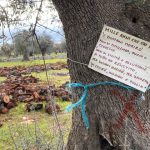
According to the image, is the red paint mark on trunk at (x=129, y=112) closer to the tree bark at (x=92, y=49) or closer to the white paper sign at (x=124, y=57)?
the tree bark at (x=92, y=49)

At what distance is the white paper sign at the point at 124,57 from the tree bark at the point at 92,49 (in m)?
0.09

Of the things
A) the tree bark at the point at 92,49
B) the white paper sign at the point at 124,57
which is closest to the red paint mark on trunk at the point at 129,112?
the tree bark at the point at 92,49

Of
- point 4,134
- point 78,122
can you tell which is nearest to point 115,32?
point 78,122

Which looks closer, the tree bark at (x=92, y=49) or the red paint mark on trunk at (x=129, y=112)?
the tree bark at (x=92, y=49)

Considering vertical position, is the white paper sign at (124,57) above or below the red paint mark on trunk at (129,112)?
above

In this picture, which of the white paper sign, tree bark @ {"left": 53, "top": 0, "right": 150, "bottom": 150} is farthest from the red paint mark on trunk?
the white paper sign

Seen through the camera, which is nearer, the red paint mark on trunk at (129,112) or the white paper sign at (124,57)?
the white paper sign at (124,57)

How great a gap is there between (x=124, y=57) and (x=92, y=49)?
0.33 metres

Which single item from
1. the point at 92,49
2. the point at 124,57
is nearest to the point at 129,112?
the point at 124,57

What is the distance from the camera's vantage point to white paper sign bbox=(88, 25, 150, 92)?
4191mm

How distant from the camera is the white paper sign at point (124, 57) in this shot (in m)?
4.19

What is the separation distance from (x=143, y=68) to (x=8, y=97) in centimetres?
846

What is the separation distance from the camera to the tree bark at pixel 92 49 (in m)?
4.28

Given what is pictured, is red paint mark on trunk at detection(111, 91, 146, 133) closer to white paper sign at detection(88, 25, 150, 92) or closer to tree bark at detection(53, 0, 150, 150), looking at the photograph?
tree bark at detection(53, 0, 150, 150)
